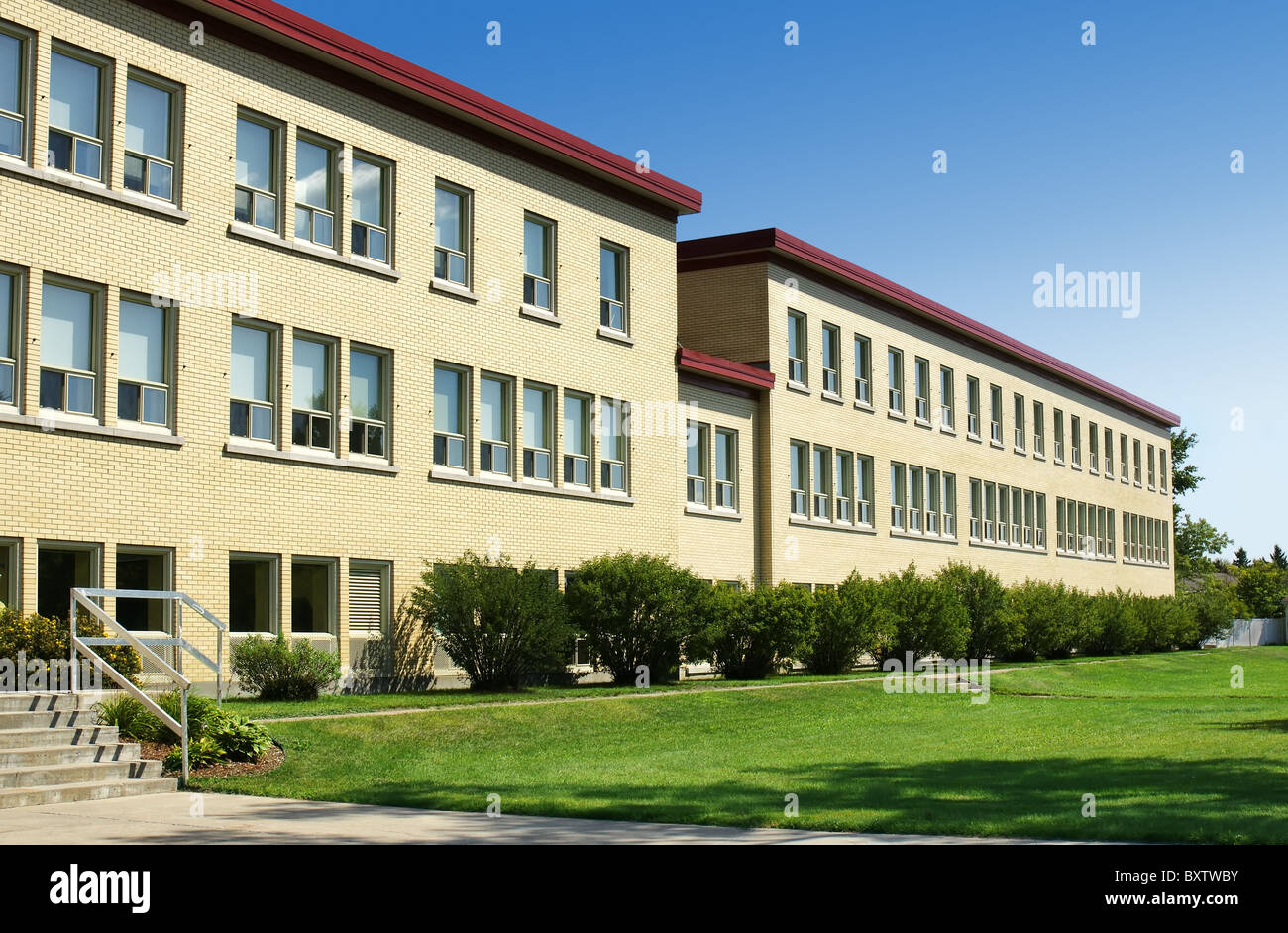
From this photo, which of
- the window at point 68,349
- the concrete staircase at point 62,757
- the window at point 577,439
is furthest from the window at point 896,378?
the concrete staircase at point 62,757

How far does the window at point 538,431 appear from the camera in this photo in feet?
95.4

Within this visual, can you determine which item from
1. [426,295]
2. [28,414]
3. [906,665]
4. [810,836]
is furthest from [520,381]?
[810,836]

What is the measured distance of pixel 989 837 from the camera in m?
10.3

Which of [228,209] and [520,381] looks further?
[520,381]

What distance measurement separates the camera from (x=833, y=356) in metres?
41.0

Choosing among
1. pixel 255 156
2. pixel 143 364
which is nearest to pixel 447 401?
pixel 255 156

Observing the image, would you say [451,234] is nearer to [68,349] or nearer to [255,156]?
[255,156]

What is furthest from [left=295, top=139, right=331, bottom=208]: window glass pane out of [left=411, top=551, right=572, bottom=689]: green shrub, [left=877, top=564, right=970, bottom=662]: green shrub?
[left=877, top=564, right=970, bottom=662]: green shrub

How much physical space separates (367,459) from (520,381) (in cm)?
448

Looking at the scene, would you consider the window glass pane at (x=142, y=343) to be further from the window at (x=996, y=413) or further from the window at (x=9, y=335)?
the window at (x=996, y=413)

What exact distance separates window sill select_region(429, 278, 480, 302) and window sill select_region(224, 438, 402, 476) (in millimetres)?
3522

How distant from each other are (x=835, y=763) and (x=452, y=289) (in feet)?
45.0

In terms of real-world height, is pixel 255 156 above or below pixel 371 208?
above

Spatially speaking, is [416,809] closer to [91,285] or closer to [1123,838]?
[1123,838]
